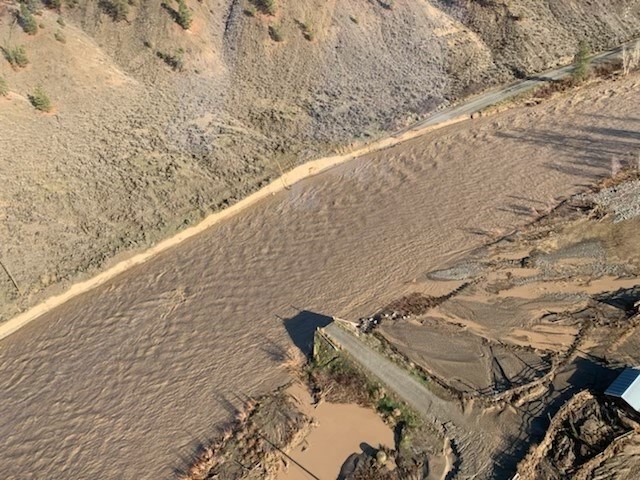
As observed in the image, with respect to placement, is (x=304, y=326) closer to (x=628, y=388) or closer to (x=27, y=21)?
(x=628, y=388)

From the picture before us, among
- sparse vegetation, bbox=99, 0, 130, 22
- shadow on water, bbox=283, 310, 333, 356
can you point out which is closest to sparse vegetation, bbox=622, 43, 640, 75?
shadow on water, bbox=283, 310, 333, 356

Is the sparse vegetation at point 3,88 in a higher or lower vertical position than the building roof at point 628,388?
higher

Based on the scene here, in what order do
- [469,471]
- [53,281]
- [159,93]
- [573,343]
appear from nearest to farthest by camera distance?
1. [469,471]
2. [573,343]
3. [53,281]
4. [159,93]

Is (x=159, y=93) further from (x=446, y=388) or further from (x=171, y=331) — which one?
(x=446, y=388)

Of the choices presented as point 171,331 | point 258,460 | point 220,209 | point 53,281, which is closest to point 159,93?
point 220,209

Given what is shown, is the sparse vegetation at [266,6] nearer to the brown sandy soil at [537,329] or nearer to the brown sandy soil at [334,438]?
the brown sandy soil at [537,329]

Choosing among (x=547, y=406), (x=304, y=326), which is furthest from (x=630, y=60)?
(x=304, y=326)

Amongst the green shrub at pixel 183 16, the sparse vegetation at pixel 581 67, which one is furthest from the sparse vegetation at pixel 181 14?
the sparse vegetation at pixel 581 67

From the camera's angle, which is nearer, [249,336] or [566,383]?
[566,383]
